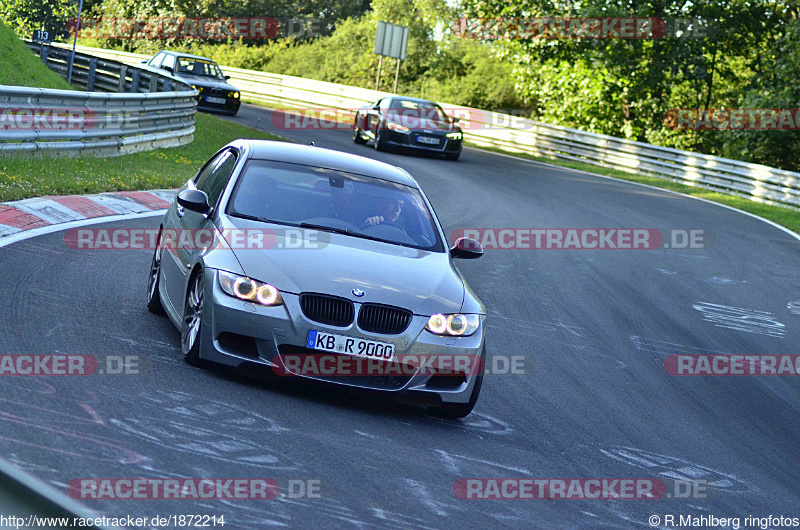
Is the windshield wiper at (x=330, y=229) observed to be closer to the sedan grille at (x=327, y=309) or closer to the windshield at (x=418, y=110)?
the sedan grille at (x=327, y=309)

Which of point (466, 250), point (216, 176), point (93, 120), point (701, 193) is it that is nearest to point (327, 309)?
point (466, 250)

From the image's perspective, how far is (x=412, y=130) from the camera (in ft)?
89.9

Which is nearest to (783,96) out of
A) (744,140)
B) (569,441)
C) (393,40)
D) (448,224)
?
(744,140)

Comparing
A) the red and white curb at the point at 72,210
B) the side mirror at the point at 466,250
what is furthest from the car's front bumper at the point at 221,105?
the side mirror at the point at 466,250

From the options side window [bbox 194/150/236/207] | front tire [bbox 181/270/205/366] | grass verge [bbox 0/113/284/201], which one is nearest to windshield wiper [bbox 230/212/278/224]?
side window [bbox 194/150/236/207]

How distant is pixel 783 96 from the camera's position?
1238 inches

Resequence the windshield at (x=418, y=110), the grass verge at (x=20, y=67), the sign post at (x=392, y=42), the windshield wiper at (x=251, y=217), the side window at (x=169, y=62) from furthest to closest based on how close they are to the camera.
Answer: the sign post at (x=392, y=42), the side window at (x=169, y=62), the windshield at (x=418, y=110), the grass verge at (x=20, y=67), the windshield wiper at (x=251, y=217)

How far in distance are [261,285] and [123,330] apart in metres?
1.56

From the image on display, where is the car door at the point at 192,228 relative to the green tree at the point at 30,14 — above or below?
below

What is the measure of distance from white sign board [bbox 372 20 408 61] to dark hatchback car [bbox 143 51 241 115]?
23.6ft

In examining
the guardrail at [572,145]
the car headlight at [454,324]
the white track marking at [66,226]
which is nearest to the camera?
the car headlight at [454,324]

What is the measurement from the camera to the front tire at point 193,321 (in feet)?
21.6

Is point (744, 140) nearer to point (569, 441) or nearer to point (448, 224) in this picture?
point (448, 224)

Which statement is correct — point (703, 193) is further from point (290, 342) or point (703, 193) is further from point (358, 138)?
point (290, 342)
